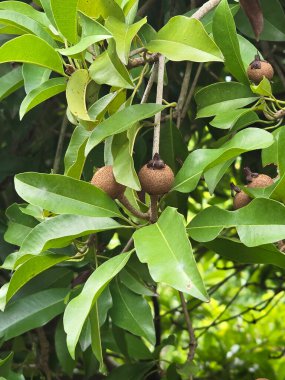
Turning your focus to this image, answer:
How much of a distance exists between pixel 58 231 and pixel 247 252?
0.25 m

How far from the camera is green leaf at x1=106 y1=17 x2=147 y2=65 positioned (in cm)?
93

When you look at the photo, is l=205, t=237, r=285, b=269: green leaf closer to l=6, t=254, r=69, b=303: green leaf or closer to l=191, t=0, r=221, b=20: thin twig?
l=6, t=254, r=69, b=303: green leaf

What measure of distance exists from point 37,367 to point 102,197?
85cm

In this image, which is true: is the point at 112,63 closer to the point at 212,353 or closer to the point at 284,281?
the point at 284,281

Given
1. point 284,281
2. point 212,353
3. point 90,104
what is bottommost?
point 212,353

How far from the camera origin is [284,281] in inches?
89.9

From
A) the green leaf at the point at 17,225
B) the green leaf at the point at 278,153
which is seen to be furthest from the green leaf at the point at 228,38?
the green leaf at the point at 17,225

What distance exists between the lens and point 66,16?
0.97 metres

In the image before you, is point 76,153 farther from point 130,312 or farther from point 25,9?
point 130,312

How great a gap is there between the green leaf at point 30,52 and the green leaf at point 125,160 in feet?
0.41

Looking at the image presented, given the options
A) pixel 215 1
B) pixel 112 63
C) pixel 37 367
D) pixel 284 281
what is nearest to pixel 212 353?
pixel 284 281

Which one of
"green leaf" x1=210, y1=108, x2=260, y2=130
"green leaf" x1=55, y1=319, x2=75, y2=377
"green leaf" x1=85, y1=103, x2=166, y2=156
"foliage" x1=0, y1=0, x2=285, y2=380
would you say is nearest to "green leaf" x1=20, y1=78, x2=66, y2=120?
"foliage" x1=0, y1=0, x2=285, y2=380

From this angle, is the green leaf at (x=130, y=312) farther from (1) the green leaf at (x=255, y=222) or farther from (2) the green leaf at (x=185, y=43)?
(2) the green leaf at (x=185, y=43)

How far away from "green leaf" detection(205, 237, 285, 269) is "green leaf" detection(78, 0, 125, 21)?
0.33 m
